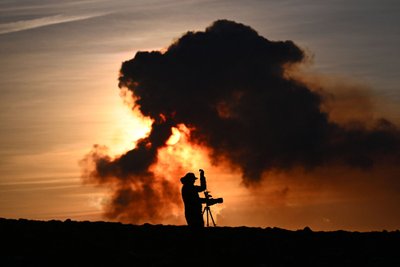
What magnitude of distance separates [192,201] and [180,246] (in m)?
1.94

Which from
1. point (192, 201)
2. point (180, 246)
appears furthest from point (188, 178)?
point (180, 246)

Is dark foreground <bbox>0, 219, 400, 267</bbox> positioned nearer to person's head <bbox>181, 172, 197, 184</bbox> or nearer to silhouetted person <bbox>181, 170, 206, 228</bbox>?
silhouetted person <bbox>181, 170, 206, 228</bbox>

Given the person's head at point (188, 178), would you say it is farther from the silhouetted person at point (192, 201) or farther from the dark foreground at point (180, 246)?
the dark foreground at point (180, 246)

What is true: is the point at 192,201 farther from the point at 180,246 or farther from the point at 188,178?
the point at 180,246

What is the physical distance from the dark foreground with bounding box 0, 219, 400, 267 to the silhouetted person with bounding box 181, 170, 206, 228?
0.55 metres

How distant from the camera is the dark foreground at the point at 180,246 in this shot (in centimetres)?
2919

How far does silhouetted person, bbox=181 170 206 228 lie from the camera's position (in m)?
32.8

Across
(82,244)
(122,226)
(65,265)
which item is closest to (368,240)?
(122,226)

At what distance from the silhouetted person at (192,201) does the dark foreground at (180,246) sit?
552 mm

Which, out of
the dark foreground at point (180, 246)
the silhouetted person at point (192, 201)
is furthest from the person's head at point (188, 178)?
the dark foreground at point (180, 246)

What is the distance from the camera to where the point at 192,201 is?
Answer: 32.9 m

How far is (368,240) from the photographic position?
38.3m

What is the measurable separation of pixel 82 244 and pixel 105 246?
89 cm

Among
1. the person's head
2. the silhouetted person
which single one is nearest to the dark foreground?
the silhouetted person
